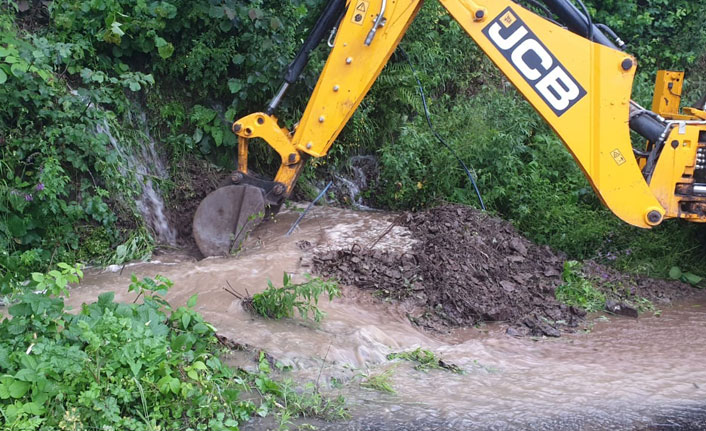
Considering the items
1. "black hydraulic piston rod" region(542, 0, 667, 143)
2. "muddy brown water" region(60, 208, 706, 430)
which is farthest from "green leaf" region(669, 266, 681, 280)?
"black hydraulic piston rod" region(542, 0, 667, 143)

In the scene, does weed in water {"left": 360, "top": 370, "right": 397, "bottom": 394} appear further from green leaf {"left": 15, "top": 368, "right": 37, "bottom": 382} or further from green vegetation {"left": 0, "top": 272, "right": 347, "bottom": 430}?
green leaf {"left": 15, "top": 368, "right": 37, "bottom": 382}

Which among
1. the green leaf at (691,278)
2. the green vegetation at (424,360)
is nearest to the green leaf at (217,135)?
the green vegetation at (424,360)

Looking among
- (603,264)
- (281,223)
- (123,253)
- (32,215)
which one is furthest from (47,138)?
(603,264)

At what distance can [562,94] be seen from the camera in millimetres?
5496

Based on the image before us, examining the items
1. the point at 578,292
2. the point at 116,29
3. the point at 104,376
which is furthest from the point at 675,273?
the point at 116,29

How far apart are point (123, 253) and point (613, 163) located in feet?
13.2

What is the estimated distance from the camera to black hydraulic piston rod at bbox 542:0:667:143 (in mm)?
5672

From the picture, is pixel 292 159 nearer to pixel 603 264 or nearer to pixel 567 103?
pixel 567 103

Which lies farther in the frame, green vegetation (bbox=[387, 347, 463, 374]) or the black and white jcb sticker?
the black and white jcb sticker

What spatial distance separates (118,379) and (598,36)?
4.17 m

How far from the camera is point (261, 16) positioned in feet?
23.7

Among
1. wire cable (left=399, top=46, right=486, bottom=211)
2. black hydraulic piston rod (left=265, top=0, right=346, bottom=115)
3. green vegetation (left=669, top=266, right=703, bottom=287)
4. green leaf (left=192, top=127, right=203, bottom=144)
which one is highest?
black hydraulic piston rod (left=265, top=0, right=346, bottom=115)

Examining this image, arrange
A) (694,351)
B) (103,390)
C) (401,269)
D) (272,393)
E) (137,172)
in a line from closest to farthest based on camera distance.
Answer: (103,390) → (272,393) → (694,351) → (401,269) → (137,172)

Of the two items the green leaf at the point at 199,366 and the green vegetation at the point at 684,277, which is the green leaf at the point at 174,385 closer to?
the green leaf at the point at 199,366
